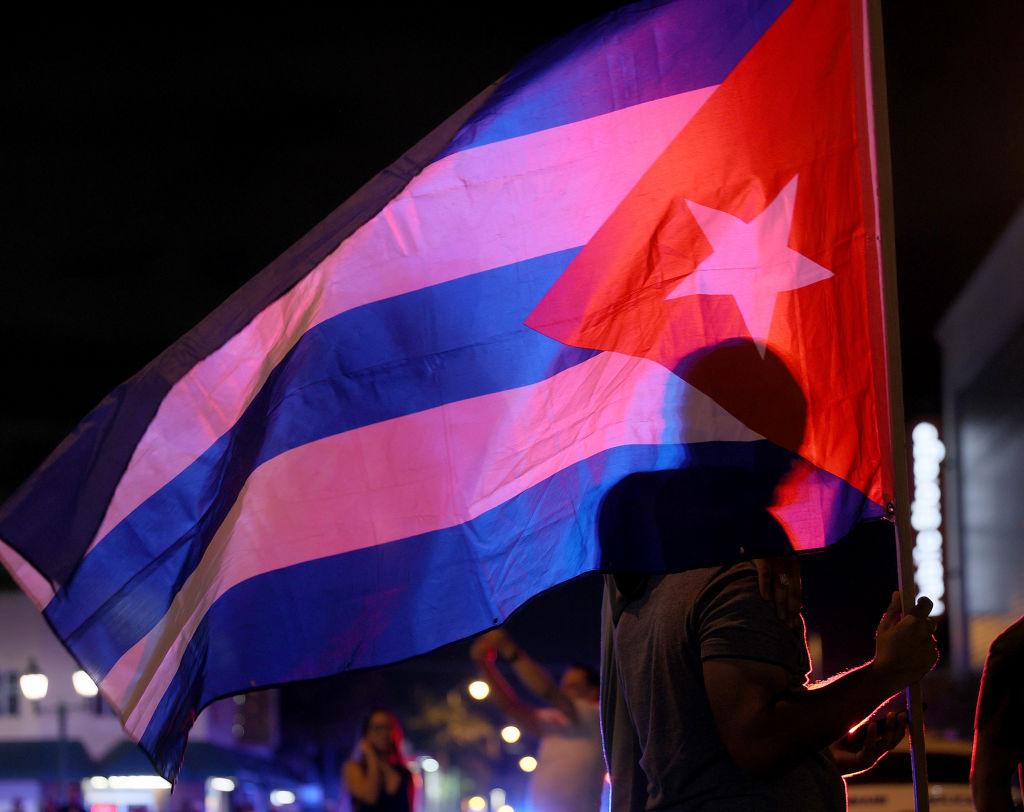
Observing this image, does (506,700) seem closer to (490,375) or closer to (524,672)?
(524,672)

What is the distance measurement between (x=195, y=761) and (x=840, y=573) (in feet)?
112

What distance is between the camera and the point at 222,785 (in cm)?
5050

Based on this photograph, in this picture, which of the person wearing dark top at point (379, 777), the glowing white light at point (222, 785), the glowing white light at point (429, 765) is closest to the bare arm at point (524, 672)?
the person wearing dark top at point (379, 777)

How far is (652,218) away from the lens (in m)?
4.07

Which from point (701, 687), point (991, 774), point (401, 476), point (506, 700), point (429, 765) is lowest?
point (429, 765)

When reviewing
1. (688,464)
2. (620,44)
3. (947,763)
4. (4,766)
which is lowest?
(4,766)

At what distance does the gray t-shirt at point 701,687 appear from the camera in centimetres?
312

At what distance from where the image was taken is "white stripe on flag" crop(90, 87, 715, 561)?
13.7 feet

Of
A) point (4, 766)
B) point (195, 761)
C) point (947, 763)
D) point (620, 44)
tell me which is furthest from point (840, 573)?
point (4, 766)

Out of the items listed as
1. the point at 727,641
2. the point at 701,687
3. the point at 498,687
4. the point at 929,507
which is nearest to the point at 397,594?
the point at 701,687

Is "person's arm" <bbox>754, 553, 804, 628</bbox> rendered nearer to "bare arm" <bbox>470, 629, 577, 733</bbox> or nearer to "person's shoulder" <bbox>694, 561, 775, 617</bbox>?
"person's shoulder" <bbox>694, 561, 775, 617</bbox>

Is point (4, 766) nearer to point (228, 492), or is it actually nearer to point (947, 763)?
point (947, 763)

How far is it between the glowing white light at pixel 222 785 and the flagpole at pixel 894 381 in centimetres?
4803

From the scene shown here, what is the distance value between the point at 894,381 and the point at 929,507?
33.3 m
